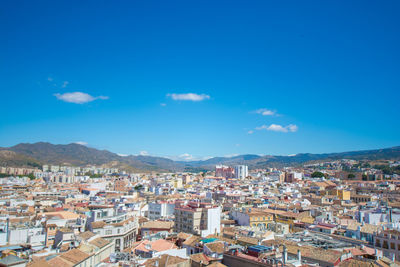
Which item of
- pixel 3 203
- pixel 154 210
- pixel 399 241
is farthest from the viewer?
pixel 3 203

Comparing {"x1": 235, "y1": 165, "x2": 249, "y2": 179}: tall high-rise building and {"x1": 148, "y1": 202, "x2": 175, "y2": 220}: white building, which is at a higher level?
{"x1": 235, "y1": 165, "x2": 249, "y2": 179}: tall high-rise building

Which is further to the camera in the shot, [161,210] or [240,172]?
[240,172]

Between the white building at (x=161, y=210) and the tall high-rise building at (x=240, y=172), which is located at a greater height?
the tall high-rise building at (x=240, y=172)

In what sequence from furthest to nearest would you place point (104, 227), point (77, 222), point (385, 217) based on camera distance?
point (385, 217), point (77, 222), point (104, 227)

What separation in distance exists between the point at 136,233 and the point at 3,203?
93.8 feet

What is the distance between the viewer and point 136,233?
113ft

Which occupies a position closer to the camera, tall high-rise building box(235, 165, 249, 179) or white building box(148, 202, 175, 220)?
white building box(148, 202, 175, 220)

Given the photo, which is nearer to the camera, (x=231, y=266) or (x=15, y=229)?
(x=231, y=266)

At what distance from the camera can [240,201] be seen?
2266 inches

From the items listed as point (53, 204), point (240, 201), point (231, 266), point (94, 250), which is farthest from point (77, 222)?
point (240, 201)

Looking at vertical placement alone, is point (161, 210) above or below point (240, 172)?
below

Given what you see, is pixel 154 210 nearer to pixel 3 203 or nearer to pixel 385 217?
pixel 3 203

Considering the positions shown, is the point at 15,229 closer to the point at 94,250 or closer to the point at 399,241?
the point at 94,250

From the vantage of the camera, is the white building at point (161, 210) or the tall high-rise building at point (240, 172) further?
the tall high-rise building at point (240, 172)
